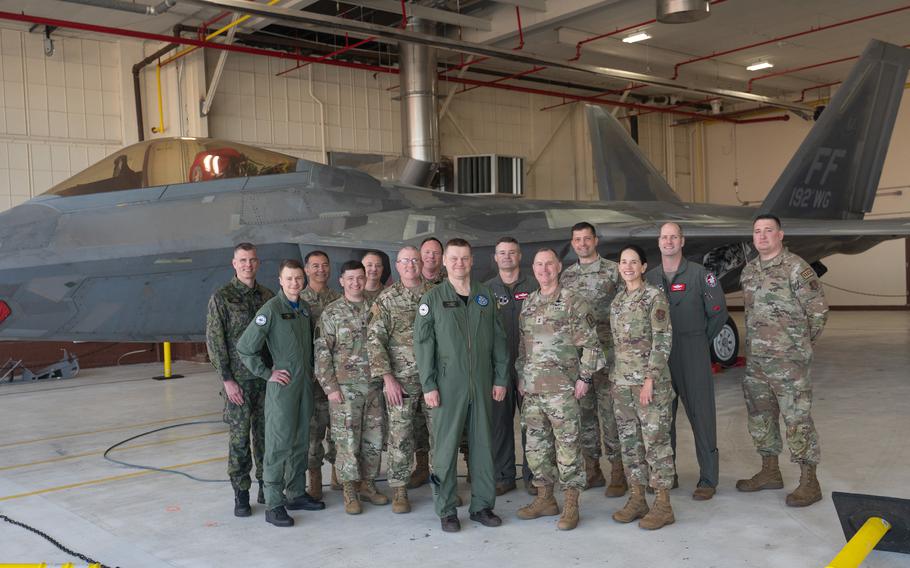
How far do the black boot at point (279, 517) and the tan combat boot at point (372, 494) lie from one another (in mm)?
508

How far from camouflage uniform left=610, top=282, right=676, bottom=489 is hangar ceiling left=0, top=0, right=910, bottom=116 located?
26.6ft

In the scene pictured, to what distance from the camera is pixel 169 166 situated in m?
7.13

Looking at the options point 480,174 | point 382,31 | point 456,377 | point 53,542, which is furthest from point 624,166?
point 53,542

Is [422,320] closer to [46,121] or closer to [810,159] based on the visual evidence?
[810,159]

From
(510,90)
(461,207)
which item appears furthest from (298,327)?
(510,90)

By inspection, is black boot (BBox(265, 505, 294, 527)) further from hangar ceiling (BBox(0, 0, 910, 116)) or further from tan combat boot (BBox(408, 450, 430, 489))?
hangar ceiling (BBox(0, 0, 910, 116))

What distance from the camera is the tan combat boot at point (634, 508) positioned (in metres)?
4.46

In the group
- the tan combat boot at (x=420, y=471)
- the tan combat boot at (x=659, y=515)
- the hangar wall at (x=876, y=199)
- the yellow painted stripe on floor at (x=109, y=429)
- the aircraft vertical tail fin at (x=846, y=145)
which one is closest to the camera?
the tan combat boot at (x=659, y=515)

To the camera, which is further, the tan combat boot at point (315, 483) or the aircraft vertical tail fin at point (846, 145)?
the aircraft vertical tail fin at point (846, 145)

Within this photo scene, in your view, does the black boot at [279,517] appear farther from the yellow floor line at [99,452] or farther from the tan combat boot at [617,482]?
the yellow floor line at [99,452]

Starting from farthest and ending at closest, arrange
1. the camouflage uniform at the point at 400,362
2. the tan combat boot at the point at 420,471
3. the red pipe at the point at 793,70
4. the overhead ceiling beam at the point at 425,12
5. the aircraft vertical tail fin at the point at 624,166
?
the red pipe at the point at 793,70, the aircraft vertical tail fin at the point at 624,166, the overhead ceiling beam at the point at 425,12, the tan combat boot at the point at 420,471, the camouflage uniform at the point at 400,362

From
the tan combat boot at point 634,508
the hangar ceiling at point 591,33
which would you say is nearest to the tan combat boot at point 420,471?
the tan combat boot at point 634,508

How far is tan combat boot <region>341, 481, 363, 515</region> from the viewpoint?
15.7ft

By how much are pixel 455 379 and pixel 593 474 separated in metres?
1.42
